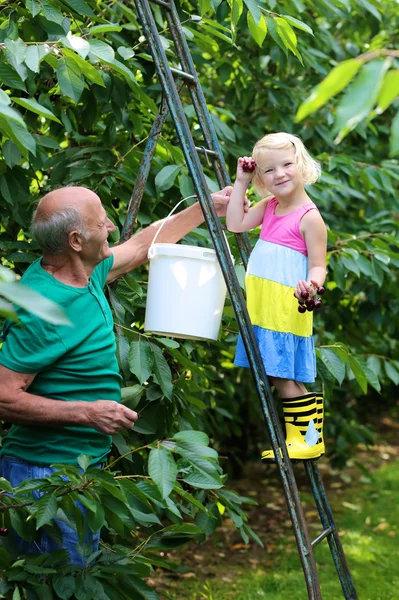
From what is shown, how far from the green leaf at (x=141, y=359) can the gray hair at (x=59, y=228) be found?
411mm

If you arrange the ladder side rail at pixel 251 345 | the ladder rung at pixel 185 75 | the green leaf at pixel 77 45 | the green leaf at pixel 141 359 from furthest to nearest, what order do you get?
1. the ladder rung at pixel 185 75
2. the green leaf at pixel 141 359
3. the ladder side rail at pixel 251 345
4. the green leaf at pixel 77 45

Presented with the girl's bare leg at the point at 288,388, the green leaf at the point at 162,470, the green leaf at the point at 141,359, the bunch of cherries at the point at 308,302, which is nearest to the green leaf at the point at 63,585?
the green leaf at the point at 162,470

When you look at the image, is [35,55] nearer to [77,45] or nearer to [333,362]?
[77,45]

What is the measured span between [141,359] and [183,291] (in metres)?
0.27

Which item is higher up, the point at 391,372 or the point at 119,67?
the point at 119,67

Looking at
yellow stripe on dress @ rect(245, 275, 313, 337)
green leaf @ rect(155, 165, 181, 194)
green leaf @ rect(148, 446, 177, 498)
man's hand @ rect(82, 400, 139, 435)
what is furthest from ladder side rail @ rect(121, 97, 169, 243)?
green leaf @ rect(148, 446, 177, 498)

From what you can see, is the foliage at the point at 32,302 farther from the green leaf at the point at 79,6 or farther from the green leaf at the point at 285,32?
the green leaf at the point at 285,32

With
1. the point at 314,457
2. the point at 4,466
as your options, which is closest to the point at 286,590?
the point at 314,457

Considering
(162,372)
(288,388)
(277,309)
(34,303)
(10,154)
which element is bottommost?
(288,388)

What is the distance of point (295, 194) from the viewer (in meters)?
2.33

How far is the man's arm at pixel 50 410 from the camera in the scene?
206 cm

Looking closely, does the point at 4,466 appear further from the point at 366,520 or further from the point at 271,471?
the point at 271,471

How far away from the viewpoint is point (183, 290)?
228cm

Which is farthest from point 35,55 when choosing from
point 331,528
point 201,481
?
point 331,528
